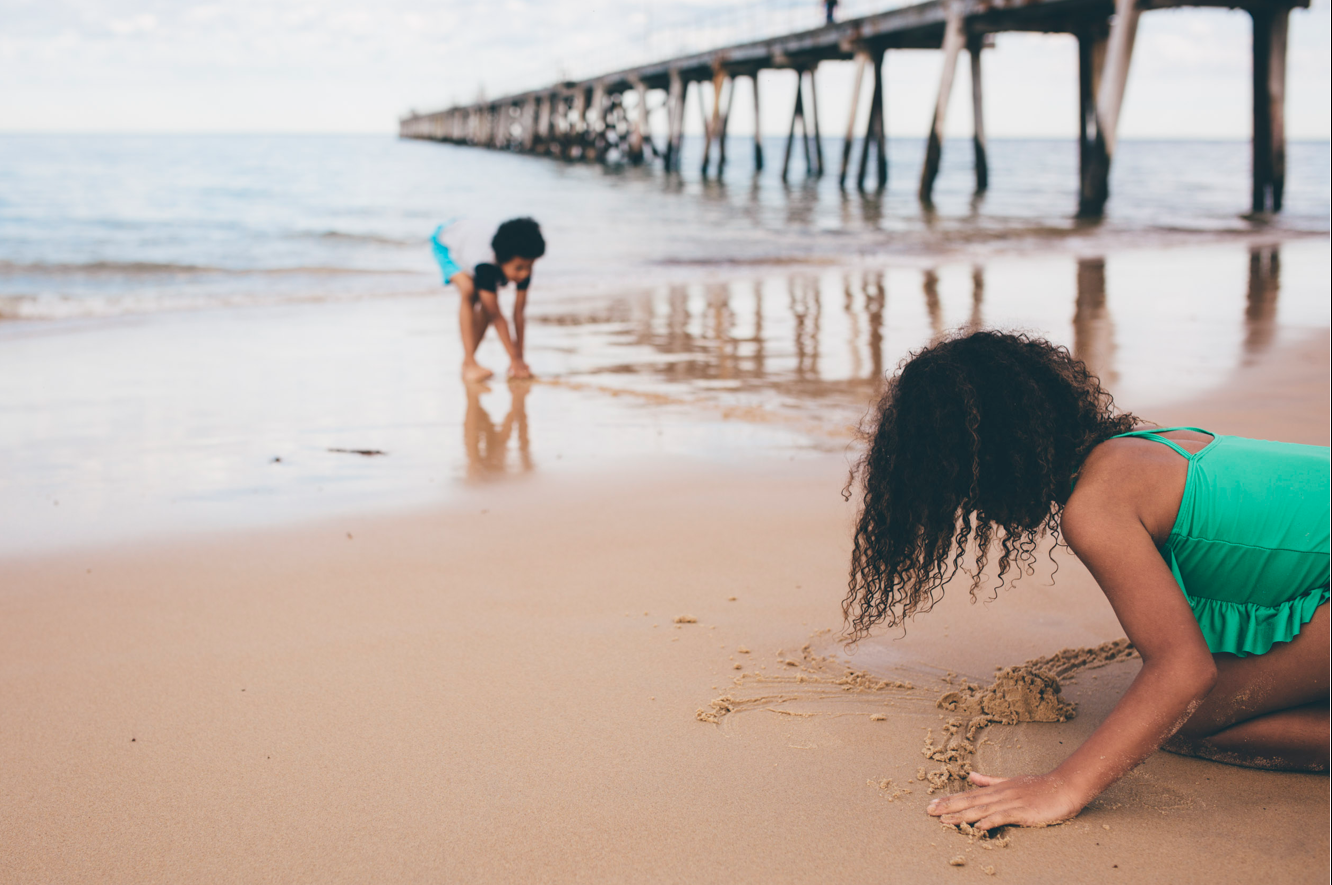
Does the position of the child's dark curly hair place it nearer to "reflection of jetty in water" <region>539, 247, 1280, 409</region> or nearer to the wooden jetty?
"reflection of jetty in water" <region>539, 247, 1280, 409</region>

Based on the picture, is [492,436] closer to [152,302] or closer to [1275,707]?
[1275,707]

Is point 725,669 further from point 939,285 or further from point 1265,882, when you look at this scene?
point 939,285

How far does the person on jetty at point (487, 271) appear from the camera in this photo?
577 centimetres

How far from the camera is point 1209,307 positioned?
7949 millimetres

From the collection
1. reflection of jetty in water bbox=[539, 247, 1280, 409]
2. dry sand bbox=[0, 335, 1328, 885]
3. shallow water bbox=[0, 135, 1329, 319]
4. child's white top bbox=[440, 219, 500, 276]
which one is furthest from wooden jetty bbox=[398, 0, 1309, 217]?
dry sand bbox=[0, 335, 1328, 885]

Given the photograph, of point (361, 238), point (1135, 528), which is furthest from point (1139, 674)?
point (361, 238)

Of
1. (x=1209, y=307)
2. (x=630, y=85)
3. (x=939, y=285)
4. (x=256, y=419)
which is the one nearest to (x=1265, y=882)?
(x=256, y=419)

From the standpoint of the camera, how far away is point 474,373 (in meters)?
5.61

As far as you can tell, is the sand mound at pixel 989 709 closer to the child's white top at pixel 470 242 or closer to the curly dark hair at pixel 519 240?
the curly dark hair at pixel 519 240

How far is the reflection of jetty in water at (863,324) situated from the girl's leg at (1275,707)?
2403 mm

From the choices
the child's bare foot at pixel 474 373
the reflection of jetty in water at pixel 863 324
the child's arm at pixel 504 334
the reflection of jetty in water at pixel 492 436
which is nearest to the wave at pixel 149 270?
the reflection of jetty in water at pixel 863 324

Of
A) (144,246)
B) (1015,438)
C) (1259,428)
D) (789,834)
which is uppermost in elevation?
(144,246)

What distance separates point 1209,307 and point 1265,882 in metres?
7.32

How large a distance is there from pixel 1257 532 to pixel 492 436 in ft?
10.8
